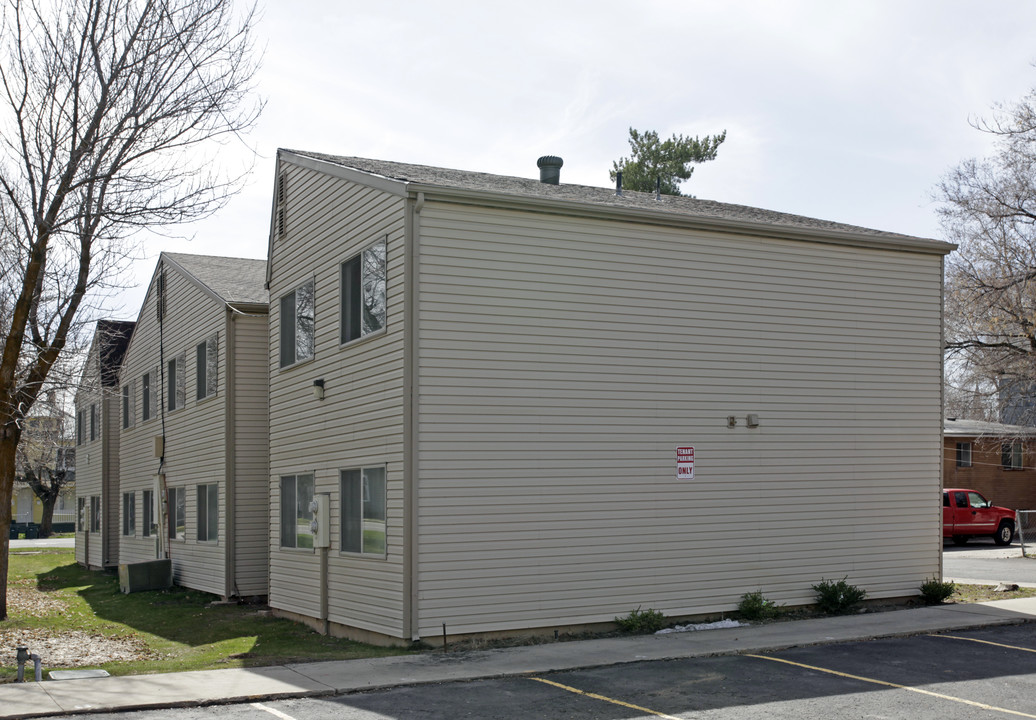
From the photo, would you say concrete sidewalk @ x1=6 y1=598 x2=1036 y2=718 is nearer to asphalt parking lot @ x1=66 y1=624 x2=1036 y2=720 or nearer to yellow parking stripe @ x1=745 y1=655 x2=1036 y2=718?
asphalt parking lot @ x1=66 y1=624 x2=1036 y2=720

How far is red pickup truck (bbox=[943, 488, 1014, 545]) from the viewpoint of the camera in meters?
31.8

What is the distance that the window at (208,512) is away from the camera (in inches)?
870

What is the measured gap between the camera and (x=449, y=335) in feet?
43.0

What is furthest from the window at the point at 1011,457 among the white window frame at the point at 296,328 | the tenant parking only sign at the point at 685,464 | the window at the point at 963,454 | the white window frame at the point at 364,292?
the white window frame at the point at 364,292

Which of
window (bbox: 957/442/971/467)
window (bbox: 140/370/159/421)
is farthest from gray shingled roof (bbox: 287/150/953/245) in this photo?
window (bbox: 957/442/971/467)

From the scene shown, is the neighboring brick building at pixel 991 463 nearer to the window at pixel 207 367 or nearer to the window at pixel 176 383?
the window at pixel 207 367

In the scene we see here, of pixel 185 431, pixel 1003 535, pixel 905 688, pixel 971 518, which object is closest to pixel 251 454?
pixel 185 431

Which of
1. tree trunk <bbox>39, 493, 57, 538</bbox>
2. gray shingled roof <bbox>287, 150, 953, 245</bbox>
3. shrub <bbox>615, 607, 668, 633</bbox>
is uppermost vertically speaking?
gray shingled roof <bbox>287, 150, 953, 245</bbox>

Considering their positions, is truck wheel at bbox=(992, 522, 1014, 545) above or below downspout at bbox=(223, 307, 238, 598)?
below

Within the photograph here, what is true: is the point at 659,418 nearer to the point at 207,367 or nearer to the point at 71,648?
the point at 71,648

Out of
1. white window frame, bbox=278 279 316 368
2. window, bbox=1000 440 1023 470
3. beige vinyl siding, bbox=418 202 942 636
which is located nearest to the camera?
beige vinyl siding, bbox=418 202 942 636

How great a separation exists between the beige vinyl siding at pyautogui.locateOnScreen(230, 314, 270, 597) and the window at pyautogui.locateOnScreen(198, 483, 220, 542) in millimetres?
901

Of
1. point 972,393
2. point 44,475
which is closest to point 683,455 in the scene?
point 972,393

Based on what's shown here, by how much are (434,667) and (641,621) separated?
3554 millimetres
